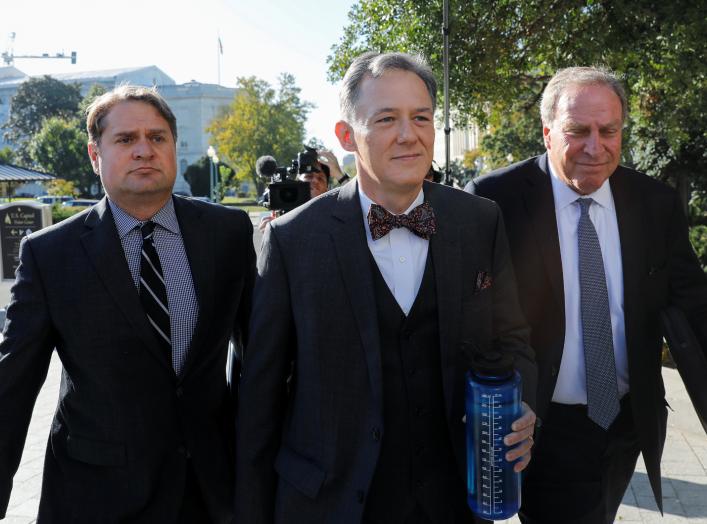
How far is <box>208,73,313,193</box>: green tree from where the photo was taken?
195ft

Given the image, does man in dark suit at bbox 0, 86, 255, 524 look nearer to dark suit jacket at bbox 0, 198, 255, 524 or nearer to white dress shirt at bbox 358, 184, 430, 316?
dark suit jacket at bbox 0, 198, 255, 524

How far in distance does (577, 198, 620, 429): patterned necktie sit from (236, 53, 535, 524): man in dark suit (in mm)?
593

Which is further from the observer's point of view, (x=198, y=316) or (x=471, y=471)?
(x=198, y=316)

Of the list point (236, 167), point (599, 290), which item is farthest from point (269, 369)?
point (236, 167)

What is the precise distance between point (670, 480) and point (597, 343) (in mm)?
2480

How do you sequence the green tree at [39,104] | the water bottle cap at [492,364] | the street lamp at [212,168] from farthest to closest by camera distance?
the green tree at [39,104], the street lamp at [212,168], the water bottle cap at [492,364]

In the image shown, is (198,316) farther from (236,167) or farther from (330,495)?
(236,167)

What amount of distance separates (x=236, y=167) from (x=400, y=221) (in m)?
64.4

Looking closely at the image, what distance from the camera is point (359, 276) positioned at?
210 cm

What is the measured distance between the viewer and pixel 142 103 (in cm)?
252

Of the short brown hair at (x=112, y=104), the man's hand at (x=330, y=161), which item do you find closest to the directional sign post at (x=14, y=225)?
the man's hand at (x=330, y=161)

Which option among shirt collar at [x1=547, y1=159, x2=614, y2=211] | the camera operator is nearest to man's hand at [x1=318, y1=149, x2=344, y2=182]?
the camera operator

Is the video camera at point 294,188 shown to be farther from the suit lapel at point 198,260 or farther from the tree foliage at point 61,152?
the tree foliage at point 61,152

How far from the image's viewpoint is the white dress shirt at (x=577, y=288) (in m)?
2.74
